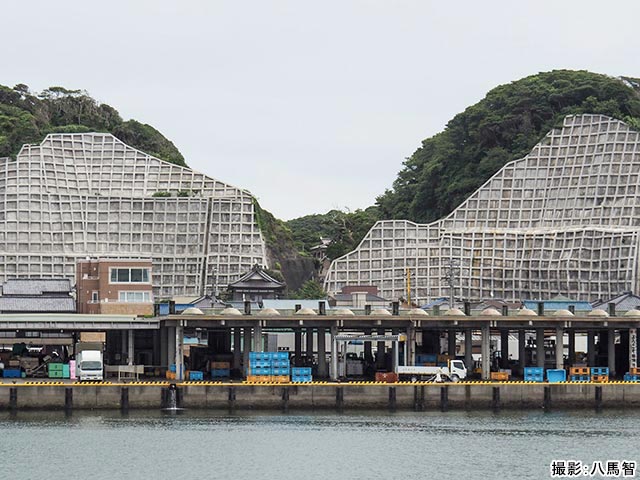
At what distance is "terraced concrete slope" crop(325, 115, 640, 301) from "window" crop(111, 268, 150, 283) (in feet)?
166

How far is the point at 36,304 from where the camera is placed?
13300cm

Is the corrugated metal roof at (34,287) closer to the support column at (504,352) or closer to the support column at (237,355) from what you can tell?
the support column at (237,355)

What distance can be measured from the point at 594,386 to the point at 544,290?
7381 cm

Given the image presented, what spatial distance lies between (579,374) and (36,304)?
159 feet

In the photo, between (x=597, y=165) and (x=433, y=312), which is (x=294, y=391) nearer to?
(x=433, y=312)

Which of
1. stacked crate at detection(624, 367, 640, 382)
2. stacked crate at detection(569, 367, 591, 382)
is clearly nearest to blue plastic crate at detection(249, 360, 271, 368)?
stacked crate at detection(569, 367, 591, 382)

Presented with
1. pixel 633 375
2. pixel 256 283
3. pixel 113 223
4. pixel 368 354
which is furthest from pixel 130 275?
pixel 113 223

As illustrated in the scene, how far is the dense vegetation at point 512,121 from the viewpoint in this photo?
190 metres

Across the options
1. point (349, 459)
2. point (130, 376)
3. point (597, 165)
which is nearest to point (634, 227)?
point (597, 165)

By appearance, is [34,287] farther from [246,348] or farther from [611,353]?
[611,353]

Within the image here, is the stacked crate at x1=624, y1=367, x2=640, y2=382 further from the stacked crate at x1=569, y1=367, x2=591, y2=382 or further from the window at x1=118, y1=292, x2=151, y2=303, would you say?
the window at x1=118, y1=292, x2=151, y2=303

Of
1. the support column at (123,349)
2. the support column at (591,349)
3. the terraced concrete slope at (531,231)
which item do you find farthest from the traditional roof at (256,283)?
the support column at (591,349)

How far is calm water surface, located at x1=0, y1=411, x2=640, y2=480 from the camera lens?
7506cm

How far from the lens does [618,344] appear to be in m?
123
